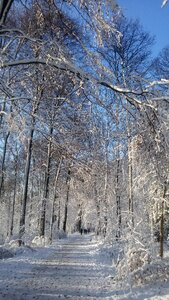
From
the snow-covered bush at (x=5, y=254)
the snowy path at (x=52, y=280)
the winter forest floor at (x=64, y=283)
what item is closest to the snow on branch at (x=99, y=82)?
the winter forest floor at (x=64, y=283)

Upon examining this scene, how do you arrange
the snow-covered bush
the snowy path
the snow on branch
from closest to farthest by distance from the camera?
the snow on branch
the snowy path
the snow-covered bush

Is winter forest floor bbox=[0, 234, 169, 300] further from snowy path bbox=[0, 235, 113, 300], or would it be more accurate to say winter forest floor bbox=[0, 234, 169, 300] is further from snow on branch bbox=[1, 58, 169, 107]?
snow on branch bbox=[1, 58, 169, 107]

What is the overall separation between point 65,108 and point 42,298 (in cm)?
404

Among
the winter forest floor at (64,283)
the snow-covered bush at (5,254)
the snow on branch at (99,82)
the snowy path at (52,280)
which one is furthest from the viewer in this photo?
the snow-covered bush at (5,254)

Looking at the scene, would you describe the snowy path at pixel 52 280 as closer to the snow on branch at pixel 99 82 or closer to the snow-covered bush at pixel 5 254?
the snow-covered bush at pixel 5 254

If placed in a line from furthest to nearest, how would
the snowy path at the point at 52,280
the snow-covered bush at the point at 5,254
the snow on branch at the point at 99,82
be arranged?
the snow-covered bush at the point at 5,254 → the snowy path at the point at 52,280 → the snow on branch at the point at 99,82

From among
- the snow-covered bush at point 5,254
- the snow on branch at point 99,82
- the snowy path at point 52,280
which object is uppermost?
the snow on branch at point 99,82


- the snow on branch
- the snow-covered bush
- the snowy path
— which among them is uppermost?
the snow on branch

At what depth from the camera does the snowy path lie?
8.77 meters

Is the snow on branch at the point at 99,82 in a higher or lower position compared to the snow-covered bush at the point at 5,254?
higher

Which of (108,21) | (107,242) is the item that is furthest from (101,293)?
(107,242)

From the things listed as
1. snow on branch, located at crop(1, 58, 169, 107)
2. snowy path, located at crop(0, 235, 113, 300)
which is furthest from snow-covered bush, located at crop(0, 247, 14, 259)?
snow on branch, located at crop(1, 58, 169, 107)

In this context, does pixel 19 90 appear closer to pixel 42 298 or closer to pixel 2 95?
pixel 2 95

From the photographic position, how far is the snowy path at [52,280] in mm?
8766
